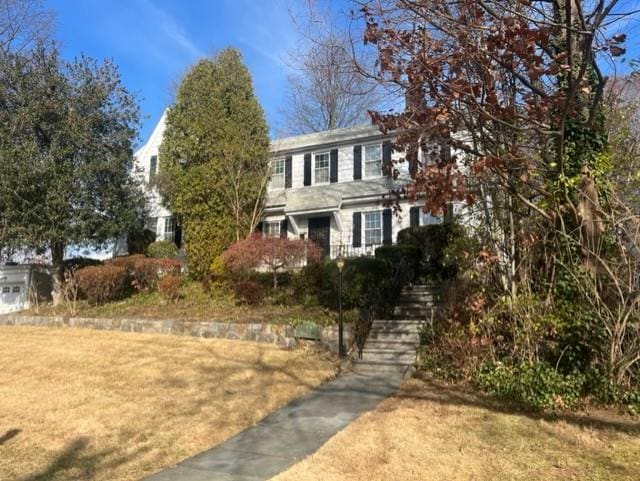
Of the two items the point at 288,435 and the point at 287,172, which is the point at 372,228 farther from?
the point at 288,435

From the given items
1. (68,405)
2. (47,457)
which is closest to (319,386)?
(68,405)

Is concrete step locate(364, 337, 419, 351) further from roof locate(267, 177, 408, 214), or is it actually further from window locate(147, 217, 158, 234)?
window locate(147, 217, 158, 234)

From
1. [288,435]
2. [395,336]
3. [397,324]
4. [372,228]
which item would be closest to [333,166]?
[372,228]

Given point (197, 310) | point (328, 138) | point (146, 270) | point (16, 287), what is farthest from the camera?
point (328, 138)

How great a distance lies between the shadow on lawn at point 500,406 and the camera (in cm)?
600

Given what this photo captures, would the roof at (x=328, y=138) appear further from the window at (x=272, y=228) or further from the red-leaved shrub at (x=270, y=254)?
the red-leaved shrub at (x=270, y=254)

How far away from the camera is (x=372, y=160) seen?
1973cm

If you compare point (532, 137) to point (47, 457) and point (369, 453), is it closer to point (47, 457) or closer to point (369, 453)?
point (369, 453)

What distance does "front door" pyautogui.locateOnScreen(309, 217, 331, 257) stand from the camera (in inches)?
785

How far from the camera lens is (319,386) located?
8484 millimetres

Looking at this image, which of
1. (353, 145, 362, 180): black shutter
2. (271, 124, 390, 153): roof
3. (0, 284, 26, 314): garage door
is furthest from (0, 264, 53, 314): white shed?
(353, 145, 362, 180): black shutter

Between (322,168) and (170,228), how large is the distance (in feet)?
23.8

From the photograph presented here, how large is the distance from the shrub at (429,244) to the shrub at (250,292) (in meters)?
4.37

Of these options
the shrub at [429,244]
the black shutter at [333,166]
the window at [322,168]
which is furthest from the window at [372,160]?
the shrub at [429,244]
